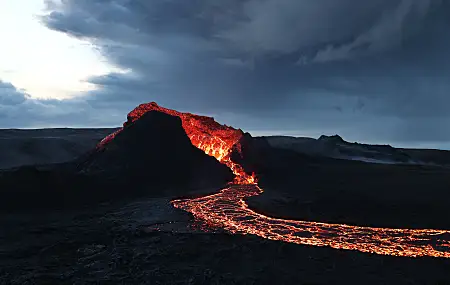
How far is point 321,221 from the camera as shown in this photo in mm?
12250

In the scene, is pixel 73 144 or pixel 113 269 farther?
pixel 73 144

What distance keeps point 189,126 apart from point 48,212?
13.3 meters

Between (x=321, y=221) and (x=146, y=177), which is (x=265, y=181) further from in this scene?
(x=321, y=221)

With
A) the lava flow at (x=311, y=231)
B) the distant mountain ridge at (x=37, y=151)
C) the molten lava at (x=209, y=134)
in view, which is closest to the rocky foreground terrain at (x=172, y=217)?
the lava flow at (x=311, y=231)

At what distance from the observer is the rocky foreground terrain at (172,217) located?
24.8 feet

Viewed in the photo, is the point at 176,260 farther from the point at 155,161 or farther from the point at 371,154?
the point at 371,154

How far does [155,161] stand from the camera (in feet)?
68.4

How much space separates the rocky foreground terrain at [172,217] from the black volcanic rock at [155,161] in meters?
0.07

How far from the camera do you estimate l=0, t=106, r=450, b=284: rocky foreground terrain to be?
7.55 meters

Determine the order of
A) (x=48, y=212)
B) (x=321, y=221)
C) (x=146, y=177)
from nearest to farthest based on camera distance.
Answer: (x=321, y=221) < (x=48, y=212) < (x=146, y=177)

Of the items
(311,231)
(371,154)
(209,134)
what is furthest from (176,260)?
(371,154)

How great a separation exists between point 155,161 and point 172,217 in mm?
8744

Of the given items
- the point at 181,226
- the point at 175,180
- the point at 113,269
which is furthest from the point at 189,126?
the point at 113,269

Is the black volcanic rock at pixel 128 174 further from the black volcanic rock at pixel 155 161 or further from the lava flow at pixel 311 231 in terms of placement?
the lava flow at pixel 311 231
